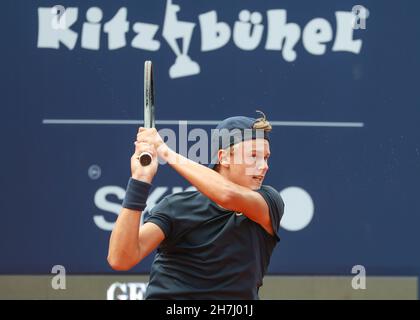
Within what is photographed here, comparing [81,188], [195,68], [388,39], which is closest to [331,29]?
[388,39]

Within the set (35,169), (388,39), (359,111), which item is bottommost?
(35,169)

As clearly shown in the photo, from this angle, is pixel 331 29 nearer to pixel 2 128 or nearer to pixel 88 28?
pixel 88 28

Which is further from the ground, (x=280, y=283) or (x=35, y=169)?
(x=35, y=169)

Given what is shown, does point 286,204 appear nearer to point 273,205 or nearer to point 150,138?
point 273,205

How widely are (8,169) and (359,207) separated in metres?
1.91

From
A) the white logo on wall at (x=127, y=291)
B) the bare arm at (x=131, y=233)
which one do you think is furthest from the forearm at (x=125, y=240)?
the white logo on wall at (x=127, y=291)

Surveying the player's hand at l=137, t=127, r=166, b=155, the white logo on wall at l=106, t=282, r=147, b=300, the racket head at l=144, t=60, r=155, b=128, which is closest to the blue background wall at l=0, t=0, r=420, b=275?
the white logo on wall at l=106, t=282, r=147, b=300

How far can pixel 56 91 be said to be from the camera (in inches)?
182

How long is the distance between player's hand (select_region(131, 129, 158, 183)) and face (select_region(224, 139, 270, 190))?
1.40ft

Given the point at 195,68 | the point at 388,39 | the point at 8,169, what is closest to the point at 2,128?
the point at 8,169

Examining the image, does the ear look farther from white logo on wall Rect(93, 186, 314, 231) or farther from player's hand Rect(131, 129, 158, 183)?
white logo on wall Rect(93, 186, 314, 231)

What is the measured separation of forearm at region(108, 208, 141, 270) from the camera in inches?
115
